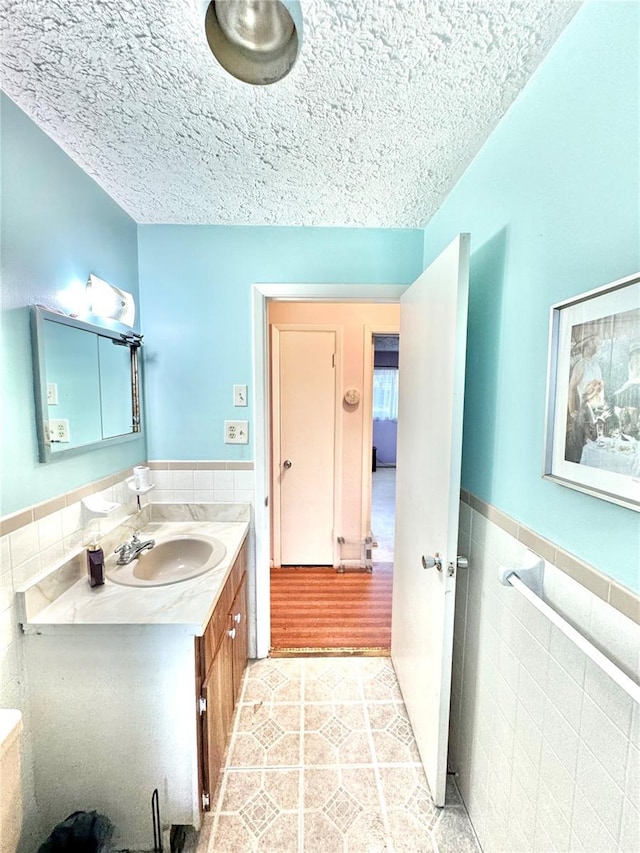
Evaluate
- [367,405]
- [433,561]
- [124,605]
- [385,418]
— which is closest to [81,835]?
[124,605]

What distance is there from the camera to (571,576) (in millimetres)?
742

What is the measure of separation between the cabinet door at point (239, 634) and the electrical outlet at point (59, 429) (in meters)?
0.93

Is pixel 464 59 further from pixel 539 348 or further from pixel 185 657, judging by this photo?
pixel 185 657

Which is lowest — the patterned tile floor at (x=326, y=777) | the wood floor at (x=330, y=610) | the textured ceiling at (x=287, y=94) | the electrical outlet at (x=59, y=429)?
the patterned tile floor at (x=326, y=777)

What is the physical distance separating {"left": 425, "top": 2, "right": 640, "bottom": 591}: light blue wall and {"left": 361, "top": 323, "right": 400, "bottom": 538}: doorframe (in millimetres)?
1482

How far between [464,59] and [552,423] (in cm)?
92

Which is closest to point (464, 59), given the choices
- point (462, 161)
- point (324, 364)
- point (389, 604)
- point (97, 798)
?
point (462, 161)

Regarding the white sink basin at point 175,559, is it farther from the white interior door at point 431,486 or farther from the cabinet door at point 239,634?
the white interior door at point 431,486

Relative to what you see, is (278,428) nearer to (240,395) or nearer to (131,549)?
(240,395)

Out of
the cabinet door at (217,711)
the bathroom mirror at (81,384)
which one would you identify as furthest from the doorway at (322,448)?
the bathroom mirror at (81,384)

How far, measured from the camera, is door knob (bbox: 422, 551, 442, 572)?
3.73 ft

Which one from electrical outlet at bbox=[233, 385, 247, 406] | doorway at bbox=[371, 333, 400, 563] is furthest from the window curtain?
electrical outlet at bbox=[233, 385, 247, 406]

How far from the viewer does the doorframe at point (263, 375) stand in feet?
5.65

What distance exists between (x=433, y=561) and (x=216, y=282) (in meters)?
1.61
